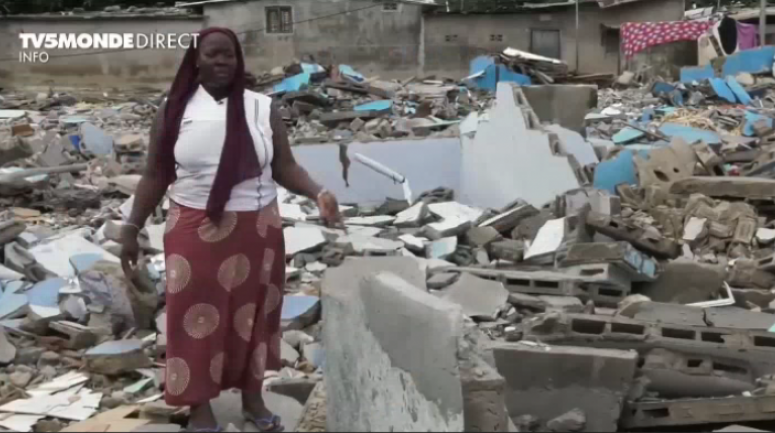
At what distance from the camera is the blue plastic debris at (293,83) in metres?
19.2

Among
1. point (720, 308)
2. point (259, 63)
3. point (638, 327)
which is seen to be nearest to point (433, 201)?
point (720, 308)

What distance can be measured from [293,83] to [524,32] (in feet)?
31.1

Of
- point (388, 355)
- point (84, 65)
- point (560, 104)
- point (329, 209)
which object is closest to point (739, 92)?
point (560, 104)

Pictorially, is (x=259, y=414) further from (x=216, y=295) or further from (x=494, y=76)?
(x=494, y=76)

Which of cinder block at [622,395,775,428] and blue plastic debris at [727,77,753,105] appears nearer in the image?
cinder block at [622,395,775,428]

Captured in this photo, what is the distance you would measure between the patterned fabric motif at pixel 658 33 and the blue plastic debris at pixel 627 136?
12.8 m

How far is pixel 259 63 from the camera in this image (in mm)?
26688

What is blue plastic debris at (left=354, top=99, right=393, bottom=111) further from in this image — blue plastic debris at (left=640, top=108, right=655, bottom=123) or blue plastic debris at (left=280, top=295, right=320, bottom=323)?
blue plastic debris at (left=280, top=295, right=320, bottom=323)

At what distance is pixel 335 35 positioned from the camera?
2667 cm

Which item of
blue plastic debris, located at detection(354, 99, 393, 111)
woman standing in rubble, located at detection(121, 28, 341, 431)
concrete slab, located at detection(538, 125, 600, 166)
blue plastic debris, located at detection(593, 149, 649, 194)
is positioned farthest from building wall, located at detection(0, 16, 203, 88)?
woman standing in rubble, located at detection(121, 28, 341, 431)

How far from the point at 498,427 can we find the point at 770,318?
297 cm

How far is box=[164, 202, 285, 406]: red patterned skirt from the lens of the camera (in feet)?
9.68

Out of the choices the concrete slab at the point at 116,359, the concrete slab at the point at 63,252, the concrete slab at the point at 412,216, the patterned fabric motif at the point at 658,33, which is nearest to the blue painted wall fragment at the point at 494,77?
the patterned fabric motif at the point at 658,33

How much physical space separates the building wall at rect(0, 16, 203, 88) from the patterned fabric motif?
501 inches
